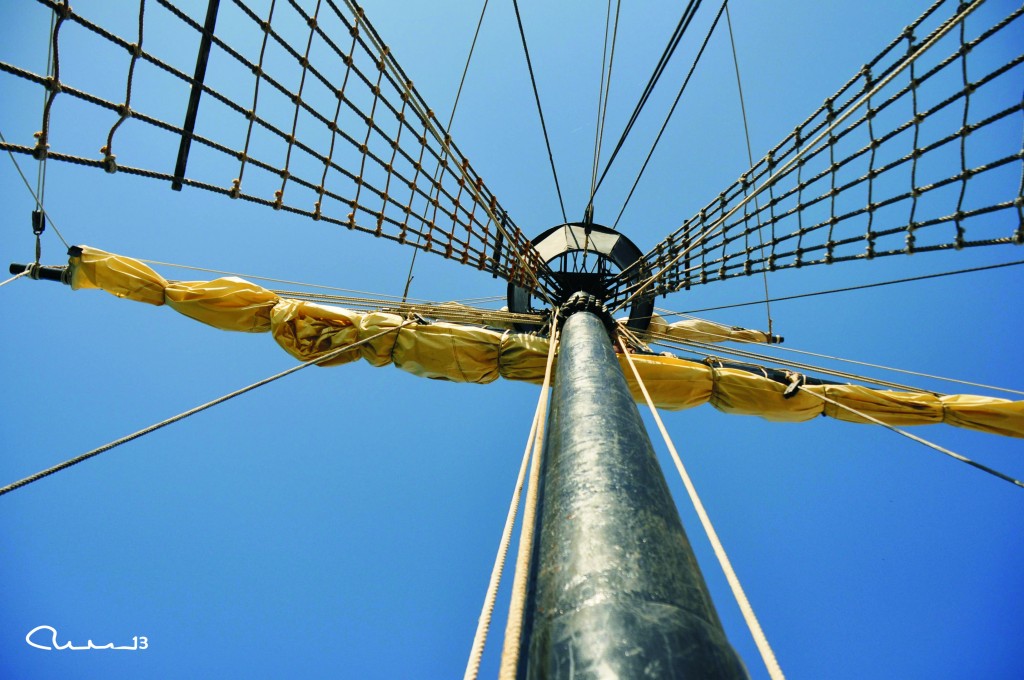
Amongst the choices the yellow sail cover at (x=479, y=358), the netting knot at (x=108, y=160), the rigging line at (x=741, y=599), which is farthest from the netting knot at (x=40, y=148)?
the rigging line at (x=741, y=599)

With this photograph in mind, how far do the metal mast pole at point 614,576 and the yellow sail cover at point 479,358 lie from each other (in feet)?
12.2

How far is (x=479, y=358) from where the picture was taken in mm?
5859

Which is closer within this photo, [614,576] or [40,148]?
[614,576]

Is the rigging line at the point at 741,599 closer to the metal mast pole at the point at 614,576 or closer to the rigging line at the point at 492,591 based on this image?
the metal mast pole at the point at 614,576

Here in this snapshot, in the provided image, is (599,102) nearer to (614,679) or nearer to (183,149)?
(183,149)

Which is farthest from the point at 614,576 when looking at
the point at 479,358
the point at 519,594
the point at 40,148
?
the point at 479,358

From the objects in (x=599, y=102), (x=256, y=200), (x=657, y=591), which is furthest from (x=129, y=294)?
(x=599, y=102)

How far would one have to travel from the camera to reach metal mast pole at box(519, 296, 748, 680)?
1168 millimetres

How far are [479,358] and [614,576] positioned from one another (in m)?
4.56

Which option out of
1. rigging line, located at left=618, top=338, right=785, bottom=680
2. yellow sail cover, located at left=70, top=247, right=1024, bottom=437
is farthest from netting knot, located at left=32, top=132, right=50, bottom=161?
rigging line, located at left=618, top=338, right=785, bottom=680

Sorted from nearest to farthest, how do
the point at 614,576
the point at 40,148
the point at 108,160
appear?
the point at 614,576
the point at 40,148
the point at 108,160

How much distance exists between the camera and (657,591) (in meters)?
1.32

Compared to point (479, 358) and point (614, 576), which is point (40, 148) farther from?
point (479, 358)

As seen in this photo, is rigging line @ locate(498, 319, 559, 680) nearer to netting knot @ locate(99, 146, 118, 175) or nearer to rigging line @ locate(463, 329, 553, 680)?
rigging line @ locate(463, 329, 553, 680)
